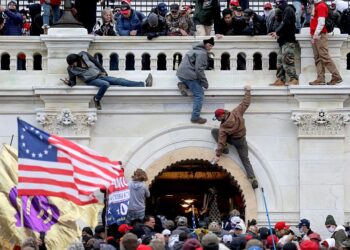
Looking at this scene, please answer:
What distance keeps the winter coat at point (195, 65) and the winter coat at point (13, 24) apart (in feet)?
13.6

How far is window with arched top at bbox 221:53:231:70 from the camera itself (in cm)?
4059

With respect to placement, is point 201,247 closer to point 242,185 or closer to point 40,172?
point 40,172

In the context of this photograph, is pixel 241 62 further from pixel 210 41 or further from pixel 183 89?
pixel 183 89

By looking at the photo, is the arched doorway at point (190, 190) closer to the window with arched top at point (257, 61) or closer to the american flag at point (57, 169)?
the window with arched top at point (257, 61)

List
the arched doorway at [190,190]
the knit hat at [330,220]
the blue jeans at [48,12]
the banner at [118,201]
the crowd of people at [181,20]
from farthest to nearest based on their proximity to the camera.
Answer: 1. the arched doorway at [190,190]
2. the blue jeans at [48,12]
3. the crowd of people at [181,20]
4. the knit hat at [330,220]
5. the banner at [118,201]

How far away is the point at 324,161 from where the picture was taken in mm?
39750

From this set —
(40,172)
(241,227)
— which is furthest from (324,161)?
(40,172)

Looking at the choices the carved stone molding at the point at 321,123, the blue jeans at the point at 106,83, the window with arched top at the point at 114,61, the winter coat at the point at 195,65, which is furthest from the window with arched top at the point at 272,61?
the window with arched top at the point at 114,61

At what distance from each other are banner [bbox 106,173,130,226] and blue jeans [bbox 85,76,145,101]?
4.37 m

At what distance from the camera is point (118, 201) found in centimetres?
3556

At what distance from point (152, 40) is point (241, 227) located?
514cm

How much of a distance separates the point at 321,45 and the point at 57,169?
8.95m

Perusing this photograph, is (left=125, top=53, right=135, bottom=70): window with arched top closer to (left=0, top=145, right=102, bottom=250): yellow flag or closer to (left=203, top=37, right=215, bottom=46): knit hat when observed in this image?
(left=203, top=37, right=215, bottom=46): knit hat

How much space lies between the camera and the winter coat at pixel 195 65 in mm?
39656
